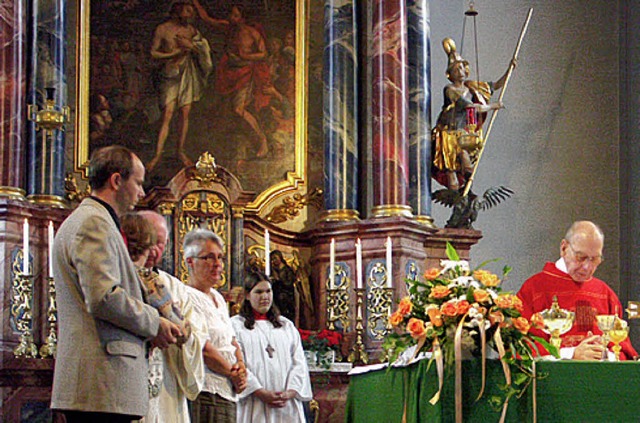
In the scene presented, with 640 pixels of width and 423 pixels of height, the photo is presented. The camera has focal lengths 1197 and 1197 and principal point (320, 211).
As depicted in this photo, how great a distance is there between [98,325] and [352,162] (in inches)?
226

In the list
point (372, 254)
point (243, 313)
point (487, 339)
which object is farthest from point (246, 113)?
point (487, 339)

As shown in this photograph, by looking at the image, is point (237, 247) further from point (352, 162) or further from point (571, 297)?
point (571, 297)

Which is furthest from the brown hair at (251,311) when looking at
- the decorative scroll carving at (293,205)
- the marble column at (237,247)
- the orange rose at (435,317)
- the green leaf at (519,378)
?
the green leaf at (519,378)

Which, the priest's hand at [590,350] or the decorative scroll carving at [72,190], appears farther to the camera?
the decorative scroll carving at [72,190]

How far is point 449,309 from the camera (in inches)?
218

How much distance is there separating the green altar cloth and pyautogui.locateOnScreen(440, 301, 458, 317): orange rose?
0.24 m

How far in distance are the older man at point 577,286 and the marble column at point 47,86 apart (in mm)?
4120

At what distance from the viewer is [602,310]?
297 inches

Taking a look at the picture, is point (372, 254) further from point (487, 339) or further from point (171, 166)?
point (487, 339)

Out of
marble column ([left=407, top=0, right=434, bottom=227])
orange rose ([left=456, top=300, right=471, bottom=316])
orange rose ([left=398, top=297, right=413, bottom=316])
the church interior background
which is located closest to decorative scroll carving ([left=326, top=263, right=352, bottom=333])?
the church interior background

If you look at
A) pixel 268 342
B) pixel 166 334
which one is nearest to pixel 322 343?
pixel 268 342

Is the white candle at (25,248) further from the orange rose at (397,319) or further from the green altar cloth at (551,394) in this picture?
the green altar cloth at (551,394)

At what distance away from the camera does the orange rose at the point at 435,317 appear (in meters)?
5.56

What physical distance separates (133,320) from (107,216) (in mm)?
438
